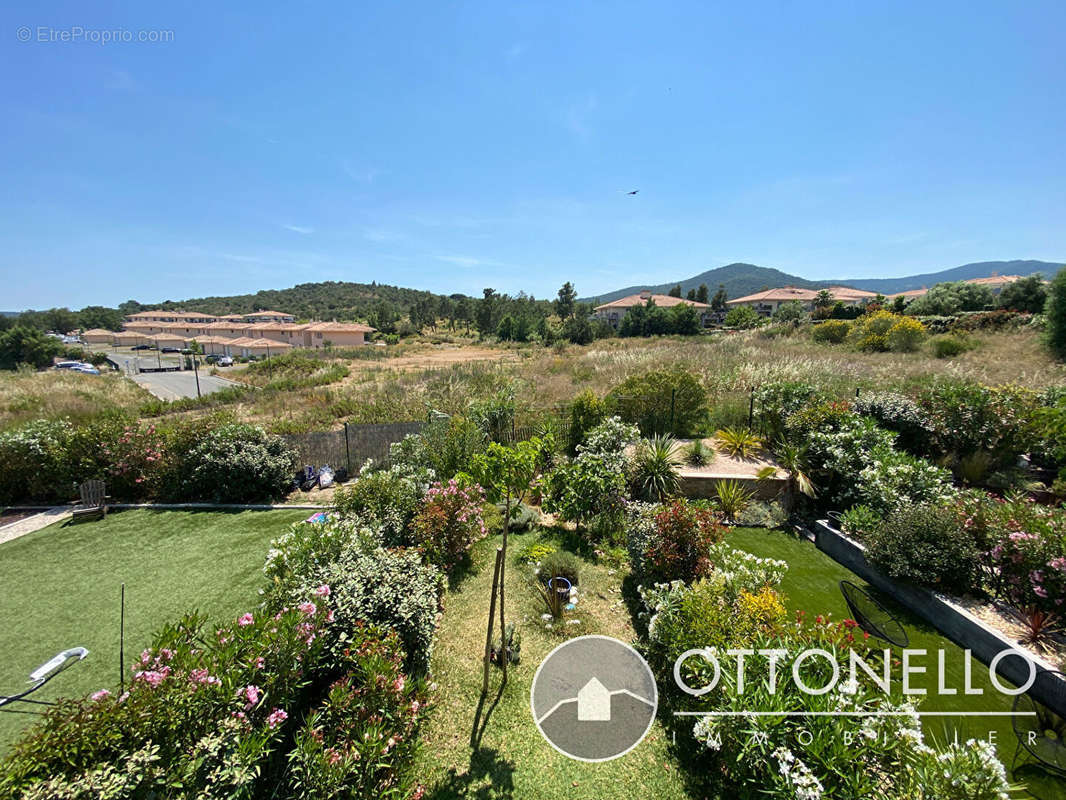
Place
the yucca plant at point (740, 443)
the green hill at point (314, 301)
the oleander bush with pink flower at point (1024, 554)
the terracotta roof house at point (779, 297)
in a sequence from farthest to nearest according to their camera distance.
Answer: the green hill at point (314, 301) → the terracotta roof house at point (779, 297) → the yucca plant at point (740, 443) → the oleander bush with pink flower at point (1024, 554)

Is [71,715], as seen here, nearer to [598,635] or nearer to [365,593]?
[365,593]

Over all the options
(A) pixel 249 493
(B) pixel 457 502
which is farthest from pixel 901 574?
(A) pixel 249 493

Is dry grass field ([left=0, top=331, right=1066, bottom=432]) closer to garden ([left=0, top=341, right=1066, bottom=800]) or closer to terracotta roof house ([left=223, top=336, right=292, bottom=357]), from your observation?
garden ([left=0, top=341, right=1066, bottom=800])

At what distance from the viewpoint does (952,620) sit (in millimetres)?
4578

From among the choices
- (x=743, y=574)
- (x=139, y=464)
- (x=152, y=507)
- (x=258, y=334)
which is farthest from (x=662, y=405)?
(x=258, y=334)

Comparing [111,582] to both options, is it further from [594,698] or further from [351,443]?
[594,698]

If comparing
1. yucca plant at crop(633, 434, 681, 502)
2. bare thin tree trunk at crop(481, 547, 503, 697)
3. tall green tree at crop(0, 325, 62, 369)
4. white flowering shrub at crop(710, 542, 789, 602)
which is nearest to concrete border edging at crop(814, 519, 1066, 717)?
white flowering shrub at crop(710, 542, 789, 602)

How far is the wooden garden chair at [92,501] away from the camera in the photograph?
7.66m

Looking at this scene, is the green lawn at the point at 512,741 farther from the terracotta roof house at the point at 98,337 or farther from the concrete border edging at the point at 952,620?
the terracotta roof house at the point at 98,337

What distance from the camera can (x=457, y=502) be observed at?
5.99m

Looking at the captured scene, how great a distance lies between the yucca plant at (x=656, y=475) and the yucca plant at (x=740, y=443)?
8.00 feet

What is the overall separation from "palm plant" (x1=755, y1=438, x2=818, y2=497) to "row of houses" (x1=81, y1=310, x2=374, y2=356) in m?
47.3

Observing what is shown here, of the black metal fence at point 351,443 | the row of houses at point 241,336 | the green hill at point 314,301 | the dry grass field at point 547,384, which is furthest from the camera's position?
the green hill at point 314,301

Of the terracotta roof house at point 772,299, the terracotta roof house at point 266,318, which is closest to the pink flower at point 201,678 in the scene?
the terracotta roof house at point 772,299
